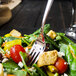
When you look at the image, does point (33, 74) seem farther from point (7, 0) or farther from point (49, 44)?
point (7, 0)

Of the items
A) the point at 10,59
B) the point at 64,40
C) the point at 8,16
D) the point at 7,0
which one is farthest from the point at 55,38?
the point at 7,0

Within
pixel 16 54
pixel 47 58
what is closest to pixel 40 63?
pixel 47 58

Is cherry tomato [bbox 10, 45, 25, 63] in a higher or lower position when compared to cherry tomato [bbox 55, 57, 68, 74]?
higher

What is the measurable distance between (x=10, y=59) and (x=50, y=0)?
503 millimetres

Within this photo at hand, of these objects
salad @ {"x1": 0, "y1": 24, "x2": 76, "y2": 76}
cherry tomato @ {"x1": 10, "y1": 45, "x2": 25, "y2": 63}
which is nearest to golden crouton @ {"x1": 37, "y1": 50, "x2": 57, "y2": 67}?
salad @ {"x1": 0, "y1": 24, "x2": 76, "y2": 76}

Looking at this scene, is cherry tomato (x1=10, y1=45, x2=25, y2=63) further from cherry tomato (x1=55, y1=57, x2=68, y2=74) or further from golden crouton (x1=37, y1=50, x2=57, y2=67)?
cherry tomato (x1=55, y1=57, x2=68, y2=74)

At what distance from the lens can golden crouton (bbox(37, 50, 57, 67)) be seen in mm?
1039

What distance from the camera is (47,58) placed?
1.06 m

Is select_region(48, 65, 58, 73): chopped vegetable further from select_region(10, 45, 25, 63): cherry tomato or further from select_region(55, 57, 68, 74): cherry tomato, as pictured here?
select_region(10, 45, 25, 63): cherry tomato

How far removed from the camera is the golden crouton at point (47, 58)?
104 cm

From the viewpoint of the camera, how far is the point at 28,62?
1.13m

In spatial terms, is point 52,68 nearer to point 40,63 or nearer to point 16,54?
point 40,63

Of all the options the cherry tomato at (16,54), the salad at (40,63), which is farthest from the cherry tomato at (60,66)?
the cherry tomato at (16,54)

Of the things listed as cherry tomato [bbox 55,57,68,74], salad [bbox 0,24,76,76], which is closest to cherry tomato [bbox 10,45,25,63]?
salad [bbox 0,24,76,76]
